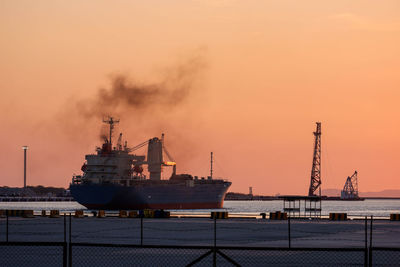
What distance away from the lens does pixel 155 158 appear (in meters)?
170

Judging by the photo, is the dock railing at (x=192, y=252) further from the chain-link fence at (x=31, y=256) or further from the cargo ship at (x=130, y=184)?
the cargo ship at (x=130, y=184)

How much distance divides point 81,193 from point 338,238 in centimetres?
11503

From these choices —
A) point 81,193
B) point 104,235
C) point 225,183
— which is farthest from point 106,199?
point 104,235

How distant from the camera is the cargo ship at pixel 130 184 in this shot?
153 metres

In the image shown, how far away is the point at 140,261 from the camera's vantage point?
28922 millimetres

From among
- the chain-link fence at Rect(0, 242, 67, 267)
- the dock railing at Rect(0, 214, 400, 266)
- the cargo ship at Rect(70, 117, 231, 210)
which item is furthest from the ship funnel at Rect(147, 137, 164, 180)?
the chain-link fence at Rect(0, 242, 67, 267)

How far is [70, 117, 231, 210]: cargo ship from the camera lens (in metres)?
153

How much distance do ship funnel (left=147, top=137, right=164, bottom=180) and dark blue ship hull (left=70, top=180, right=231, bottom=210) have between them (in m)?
3.43

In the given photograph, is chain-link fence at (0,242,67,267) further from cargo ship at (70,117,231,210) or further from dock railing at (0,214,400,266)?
cargo ship at (70,117,231,210)

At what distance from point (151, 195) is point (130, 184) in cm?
506

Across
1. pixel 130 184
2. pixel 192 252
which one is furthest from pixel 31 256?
pixel 130 184

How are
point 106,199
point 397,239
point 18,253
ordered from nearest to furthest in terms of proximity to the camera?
point 18,253, point 397,239, point 106,199

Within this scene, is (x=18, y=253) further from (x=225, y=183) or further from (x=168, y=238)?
(x=225, y=183)

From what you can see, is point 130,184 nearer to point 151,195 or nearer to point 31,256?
point 151,195
